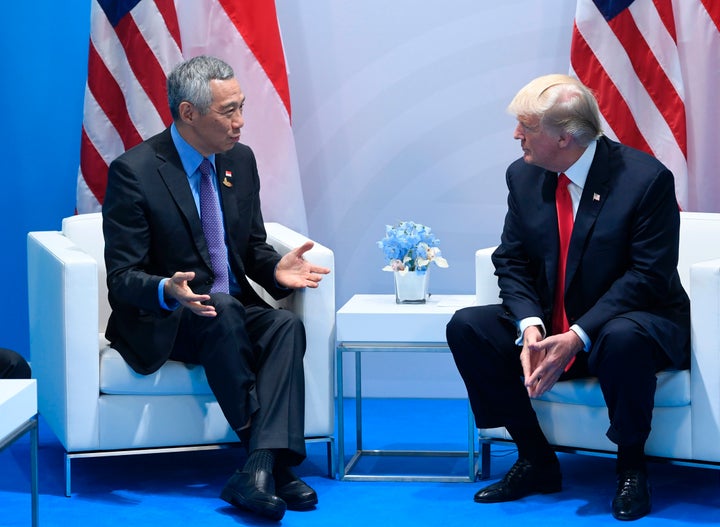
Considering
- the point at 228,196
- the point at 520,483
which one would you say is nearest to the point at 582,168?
the point at 520,483

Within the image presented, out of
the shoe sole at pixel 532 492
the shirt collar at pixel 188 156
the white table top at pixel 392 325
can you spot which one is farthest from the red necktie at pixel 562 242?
Result: the shirt collar at pixel 188 156

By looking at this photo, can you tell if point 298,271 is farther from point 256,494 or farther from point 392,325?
point 256,494

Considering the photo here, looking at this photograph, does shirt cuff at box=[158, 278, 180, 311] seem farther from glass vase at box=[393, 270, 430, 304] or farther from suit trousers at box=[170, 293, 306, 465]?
glass vase at box=[393, 270, 430, 304]

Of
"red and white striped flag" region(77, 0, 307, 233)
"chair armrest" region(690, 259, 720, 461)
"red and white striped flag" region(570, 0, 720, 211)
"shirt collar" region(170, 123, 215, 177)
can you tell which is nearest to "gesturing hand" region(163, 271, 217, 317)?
"shirt collar" region(170, 123, 215, 177)

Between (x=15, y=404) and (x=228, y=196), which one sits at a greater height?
(x=228, y=196)

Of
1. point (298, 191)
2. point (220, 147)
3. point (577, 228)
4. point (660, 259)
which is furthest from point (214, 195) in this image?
point (660, 259)

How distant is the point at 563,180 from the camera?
346 centimetres

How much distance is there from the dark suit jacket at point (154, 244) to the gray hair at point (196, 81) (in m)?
0.14

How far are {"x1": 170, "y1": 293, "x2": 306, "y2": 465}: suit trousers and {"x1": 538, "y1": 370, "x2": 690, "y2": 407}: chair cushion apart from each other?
764mm

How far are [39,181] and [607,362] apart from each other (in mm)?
2799

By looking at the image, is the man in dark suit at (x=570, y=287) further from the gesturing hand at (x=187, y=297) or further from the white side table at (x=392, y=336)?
the gesturing hand at (x=187, y=297)

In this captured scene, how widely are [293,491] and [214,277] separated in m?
0.74

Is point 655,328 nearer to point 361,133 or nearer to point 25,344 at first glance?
point 361,133

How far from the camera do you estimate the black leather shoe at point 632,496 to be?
3.20 metres
